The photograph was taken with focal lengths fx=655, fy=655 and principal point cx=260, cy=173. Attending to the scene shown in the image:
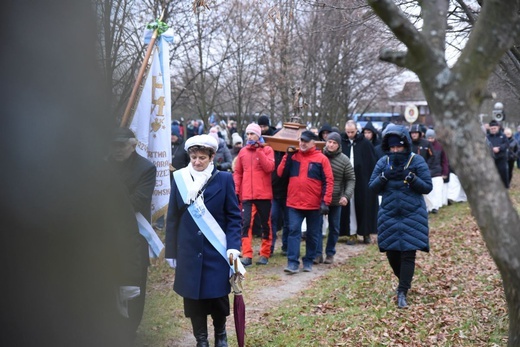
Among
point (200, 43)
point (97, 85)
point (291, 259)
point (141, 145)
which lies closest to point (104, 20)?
point (97, 85)

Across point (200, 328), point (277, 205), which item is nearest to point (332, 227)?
point (277, 205)

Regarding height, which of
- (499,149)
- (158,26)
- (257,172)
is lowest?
(257,172)

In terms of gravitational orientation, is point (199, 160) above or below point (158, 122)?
below

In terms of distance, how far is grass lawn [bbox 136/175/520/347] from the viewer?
21.0ft

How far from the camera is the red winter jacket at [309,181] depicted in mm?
9570

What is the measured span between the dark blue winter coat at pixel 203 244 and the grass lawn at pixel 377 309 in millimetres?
342

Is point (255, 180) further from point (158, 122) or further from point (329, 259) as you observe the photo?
point (158, 122)

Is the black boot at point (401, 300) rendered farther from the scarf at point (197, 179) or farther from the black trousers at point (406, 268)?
the scarf at point (197, 179)

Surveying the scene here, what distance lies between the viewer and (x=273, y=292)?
28.5ft

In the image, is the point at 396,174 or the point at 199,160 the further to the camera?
the point at 396,174

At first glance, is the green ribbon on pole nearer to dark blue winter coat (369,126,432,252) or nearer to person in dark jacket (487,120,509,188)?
dark blue winter coat (369,126,432,252)

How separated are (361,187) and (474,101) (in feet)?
31.6

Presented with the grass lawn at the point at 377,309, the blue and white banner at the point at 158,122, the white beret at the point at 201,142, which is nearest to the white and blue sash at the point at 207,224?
the white beret at the point at 201,142

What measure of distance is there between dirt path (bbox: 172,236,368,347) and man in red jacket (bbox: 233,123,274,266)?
69cm
